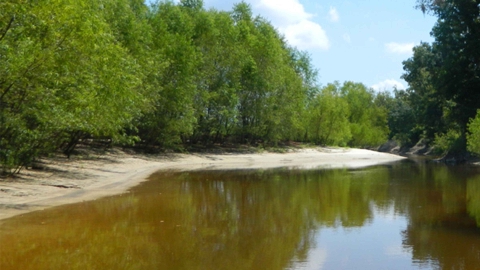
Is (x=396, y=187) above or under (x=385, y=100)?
under

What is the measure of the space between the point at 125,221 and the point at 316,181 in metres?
15.6

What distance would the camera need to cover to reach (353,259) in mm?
11523

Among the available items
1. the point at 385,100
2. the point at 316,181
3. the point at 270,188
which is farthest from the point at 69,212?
the point at 385,100

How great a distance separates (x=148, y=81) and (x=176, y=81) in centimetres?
518

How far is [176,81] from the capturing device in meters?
40.2

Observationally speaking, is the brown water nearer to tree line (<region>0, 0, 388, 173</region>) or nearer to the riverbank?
the riverbank

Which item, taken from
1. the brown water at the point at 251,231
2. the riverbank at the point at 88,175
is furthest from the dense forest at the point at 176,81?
the brown water at the point at 251,231

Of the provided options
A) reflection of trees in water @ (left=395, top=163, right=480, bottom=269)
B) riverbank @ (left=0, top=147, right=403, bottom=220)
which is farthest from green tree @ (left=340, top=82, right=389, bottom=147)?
reflection of trees in water @ (left=395, top=163, right=480, bottom=269)

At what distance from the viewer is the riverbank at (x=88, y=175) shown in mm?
17703

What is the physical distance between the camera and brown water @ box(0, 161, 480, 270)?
11062mm

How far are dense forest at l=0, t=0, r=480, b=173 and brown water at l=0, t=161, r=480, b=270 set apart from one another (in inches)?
166

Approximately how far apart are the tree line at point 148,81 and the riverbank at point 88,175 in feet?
3.49

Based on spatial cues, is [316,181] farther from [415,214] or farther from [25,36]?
[25,36]

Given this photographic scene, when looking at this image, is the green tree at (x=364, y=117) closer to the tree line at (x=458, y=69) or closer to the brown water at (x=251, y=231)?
the tree line at (x=458, y=69)
